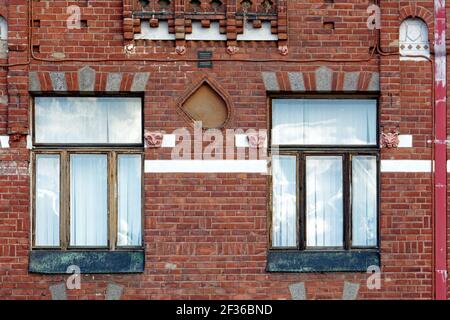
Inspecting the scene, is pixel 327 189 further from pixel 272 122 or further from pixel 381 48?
pixel 381 48

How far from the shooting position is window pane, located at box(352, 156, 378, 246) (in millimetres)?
11234

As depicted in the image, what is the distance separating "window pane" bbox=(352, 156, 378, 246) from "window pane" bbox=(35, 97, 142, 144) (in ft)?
8.82

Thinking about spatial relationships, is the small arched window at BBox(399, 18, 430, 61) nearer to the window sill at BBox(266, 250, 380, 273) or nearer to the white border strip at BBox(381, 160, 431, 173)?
the white border strip at BBox(381, 160, 431, 173)

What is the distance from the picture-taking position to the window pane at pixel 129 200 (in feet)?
36.6

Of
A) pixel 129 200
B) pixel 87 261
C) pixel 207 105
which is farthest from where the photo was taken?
pixel 129 200

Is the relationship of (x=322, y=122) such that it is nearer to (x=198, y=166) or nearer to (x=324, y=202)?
(x=324, y=202)

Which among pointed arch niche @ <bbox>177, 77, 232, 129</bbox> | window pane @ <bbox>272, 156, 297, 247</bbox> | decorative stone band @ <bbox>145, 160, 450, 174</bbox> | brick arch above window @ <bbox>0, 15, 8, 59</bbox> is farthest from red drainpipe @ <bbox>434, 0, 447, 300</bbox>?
brick arch above window @ <bbox>0, 15, 8, 59</bbox>

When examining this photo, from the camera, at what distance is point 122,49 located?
11.0 meters

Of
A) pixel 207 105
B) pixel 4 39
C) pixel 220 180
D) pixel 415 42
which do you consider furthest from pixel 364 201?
pixel 4 39

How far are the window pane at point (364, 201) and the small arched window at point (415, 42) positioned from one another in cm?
133

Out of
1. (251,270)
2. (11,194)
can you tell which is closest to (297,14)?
(251,270)

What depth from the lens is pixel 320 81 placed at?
11.1m

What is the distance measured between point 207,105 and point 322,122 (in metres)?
1.42

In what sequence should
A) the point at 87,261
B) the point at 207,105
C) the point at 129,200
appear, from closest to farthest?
1. the point at 87,261
2. the point at 207,105
3. the point at 129,200
